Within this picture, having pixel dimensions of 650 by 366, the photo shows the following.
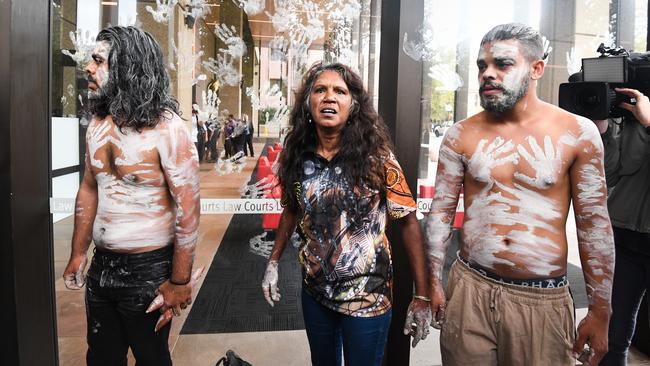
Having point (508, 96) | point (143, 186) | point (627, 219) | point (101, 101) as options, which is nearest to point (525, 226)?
point (508, 96)

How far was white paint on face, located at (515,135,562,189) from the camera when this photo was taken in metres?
1.50

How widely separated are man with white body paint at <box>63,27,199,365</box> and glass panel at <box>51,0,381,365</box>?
57cm

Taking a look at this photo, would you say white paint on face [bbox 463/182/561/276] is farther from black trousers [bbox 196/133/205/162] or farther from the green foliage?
black trousers [bbox 196/133/205/162]

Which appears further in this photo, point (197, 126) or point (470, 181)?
point (197, 126)

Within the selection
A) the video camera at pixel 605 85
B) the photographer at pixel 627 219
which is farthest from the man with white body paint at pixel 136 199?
the photographer at pixel 627 219

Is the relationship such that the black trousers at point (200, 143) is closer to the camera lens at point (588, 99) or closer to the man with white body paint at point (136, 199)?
the man with white body paint at point (136, 199)

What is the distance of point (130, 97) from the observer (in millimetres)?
1689

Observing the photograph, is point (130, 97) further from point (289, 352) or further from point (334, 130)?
point (289, 352)

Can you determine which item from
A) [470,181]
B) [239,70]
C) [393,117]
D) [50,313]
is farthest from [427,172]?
[50,313]

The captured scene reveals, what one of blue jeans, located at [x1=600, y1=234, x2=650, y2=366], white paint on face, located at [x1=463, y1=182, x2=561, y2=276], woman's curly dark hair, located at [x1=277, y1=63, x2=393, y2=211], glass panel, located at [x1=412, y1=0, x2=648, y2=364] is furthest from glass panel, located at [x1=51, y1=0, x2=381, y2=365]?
blue jeans, located at [x1=600, y1=234, x2=650, y2=366]

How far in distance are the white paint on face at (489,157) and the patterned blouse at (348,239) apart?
248mm

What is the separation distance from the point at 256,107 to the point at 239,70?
21 centimetres

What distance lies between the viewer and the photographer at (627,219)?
2027 millimetres

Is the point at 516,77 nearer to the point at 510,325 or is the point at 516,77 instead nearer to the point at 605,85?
the point at 605,85
